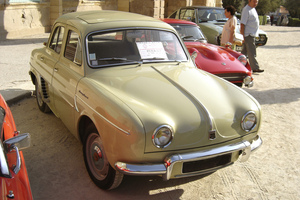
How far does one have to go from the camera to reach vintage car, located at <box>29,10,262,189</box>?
3.10 meters

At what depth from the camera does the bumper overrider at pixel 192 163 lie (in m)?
3.06

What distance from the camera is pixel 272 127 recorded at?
217 inches

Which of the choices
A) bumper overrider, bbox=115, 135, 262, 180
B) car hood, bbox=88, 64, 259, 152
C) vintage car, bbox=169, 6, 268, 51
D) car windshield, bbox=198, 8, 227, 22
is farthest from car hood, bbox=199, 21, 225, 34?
bumper overrider, bbox=115, 135, 262, 180

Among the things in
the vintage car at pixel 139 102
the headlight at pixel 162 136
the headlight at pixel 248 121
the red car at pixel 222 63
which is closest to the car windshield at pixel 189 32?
the red car at pixel 222 63

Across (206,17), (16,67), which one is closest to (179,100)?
(16,67)

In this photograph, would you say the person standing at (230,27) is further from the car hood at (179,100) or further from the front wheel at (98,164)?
the front wheel at (98,164)

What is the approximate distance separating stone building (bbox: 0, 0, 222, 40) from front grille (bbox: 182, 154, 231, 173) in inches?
449

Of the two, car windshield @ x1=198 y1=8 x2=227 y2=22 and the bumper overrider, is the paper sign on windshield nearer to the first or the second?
the bumper overrider

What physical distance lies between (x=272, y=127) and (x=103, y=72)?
2966 mm

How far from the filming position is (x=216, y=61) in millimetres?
6594

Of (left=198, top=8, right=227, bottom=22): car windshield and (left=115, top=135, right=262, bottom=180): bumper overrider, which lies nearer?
(left=115, top=135, right=262, bottom=180): bumper overrider

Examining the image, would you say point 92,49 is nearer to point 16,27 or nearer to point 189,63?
point 189,63

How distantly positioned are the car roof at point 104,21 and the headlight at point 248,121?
1698 mm

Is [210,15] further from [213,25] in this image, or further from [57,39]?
[57,39]
